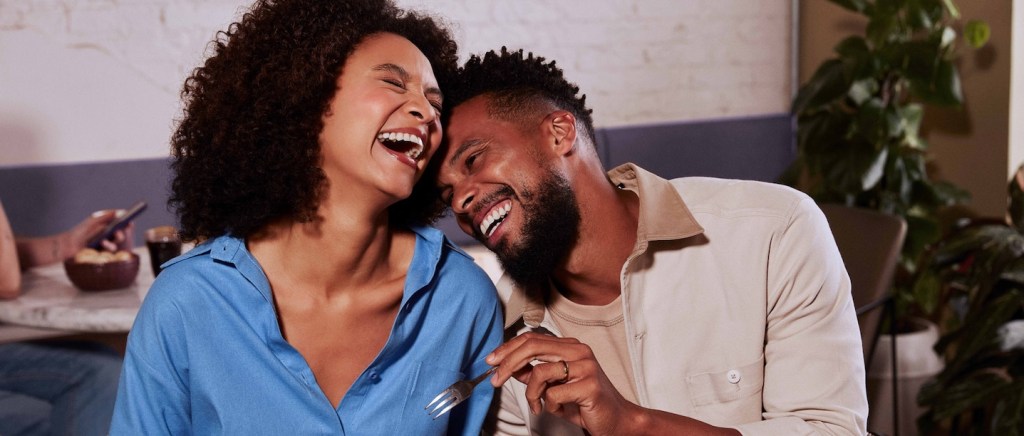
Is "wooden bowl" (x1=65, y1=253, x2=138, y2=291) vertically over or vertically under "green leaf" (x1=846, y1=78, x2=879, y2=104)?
under

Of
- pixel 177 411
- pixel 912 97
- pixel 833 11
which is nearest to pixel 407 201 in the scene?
pixel 177 411

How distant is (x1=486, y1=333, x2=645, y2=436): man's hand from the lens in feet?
4.21

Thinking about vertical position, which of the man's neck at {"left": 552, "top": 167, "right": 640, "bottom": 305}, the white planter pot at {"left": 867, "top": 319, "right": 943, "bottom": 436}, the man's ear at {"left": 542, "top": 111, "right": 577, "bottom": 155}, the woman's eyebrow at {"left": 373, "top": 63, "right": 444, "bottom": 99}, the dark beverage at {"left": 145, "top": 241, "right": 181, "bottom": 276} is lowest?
the white planter pot at {"left": 867, "top": 319, "right": 943, "bottom": 436}

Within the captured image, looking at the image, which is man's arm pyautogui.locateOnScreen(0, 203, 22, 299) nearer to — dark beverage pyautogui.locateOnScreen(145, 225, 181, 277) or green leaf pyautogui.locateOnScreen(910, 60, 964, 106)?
dark beverage pyautogui.locateOnScreen(145, 225, 181, 277)

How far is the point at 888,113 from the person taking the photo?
332 cm

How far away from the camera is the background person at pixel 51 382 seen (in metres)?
2.30

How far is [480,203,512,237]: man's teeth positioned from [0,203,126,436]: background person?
3.87 ft

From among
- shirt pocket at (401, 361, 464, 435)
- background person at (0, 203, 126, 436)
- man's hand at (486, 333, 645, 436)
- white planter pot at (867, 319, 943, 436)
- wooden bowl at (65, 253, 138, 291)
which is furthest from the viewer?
white planter pot at (867, 319, 943, 436)

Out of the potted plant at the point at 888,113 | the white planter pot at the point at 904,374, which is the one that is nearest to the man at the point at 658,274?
the white planter pot at the point at 904,374

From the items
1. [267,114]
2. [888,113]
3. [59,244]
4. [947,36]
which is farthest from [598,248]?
[947,36]

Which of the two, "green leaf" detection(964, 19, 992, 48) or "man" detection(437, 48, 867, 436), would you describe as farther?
"green leaf" detection(964, 19, 992, 48)

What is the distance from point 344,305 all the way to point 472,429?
0.95 ft

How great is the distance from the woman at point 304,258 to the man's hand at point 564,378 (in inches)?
10.1

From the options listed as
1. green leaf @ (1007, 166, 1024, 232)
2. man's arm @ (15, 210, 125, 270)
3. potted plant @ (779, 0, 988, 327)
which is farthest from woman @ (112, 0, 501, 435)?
potted plant @ (779, 0, 988, 327)
